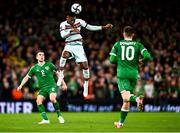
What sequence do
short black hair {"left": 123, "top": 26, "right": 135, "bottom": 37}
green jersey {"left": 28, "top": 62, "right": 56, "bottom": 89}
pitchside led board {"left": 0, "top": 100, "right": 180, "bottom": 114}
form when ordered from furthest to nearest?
pitchside led board {"left": 0, "top": 100, "right": 180, "bottom": 114}
green jersey {"left": 28, "top": 62, "right": 56, "bottom": 89}
short black hair {"left": 123, "top": 26, "right": 135, "bottom": 37}

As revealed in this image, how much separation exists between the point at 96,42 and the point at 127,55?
1687cm

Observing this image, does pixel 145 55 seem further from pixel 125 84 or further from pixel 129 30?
pixel 125 84

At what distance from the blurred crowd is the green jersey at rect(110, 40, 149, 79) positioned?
11540mm

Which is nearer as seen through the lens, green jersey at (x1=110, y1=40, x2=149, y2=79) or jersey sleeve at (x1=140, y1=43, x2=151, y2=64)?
jersey sleeve at (x1=140, y1=43, x2=151, y2=64)

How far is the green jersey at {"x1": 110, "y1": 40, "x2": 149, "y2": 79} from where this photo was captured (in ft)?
60.1

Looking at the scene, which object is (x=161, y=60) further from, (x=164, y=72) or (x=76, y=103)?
(x=76, y=103)

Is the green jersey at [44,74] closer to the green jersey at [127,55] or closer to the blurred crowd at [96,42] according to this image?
the green jersey at [127,55]

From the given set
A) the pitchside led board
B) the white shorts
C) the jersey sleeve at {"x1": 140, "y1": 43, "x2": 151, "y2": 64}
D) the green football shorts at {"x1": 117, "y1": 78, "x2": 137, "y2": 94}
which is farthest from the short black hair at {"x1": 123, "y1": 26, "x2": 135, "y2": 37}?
the pitchside led board

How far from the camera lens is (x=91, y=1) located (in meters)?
37.6

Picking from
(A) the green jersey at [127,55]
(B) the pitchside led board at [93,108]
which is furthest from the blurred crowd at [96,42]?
(A) the green jersey at [127,55]

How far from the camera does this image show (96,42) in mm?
35219

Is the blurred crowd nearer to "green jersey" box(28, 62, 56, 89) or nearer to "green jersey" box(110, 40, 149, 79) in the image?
"green jersey" box(28, 62, 56, 89)

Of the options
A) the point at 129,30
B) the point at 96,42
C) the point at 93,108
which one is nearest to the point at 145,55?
the point at 129,30

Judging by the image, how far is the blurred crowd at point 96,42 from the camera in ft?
100
